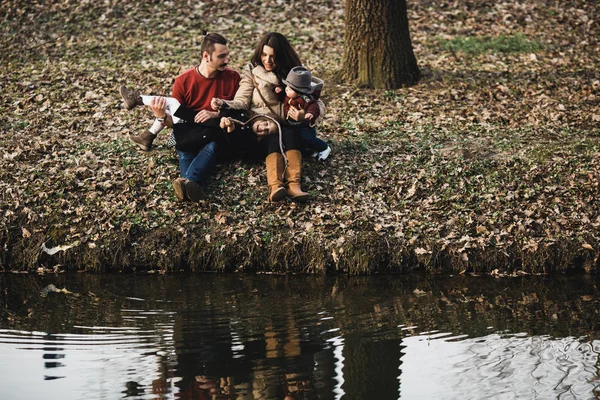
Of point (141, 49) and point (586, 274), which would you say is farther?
point (141, 49)

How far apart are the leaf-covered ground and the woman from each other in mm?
269

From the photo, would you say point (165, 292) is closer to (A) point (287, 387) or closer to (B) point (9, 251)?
(B) point (9, 251)

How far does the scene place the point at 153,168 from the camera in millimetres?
8617

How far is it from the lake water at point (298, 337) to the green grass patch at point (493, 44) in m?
6.57

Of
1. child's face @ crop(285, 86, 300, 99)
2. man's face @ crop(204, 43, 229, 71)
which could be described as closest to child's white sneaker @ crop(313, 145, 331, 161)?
child's face @ crop(285, 86, 300, 99)

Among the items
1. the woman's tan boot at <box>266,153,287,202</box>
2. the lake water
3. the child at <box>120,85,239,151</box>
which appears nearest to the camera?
the lake water

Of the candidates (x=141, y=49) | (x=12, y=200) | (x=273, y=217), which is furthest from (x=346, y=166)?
(x=141, y=49)

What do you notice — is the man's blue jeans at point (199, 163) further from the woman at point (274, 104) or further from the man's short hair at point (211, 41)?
the man's short hair at point (211, 41)

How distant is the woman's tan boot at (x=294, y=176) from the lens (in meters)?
7.96

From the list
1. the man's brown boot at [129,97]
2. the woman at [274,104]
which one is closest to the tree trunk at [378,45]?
the woman at [274,104]

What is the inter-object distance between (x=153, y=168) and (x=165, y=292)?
2.10 metres

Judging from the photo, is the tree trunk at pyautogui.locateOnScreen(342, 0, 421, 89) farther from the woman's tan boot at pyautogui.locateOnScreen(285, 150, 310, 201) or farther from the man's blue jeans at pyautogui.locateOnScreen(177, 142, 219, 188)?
the man's blue jeans at pyautogui.locateOnScreen(177, 142, 219, 188)

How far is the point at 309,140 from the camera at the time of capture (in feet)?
28.1

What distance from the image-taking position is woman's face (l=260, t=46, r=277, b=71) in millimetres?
8086
